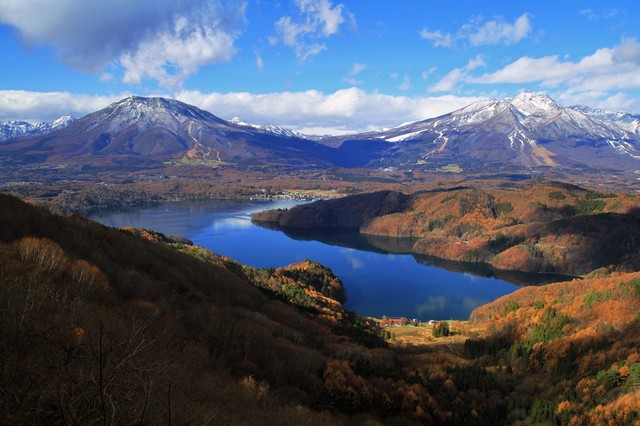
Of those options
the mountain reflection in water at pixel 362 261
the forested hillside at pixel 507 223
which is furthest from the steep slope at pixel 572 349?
the forested hillside at pixel 507 223

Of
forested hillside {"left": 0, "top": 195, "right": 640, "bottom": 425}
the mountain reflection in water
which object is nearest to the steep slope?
forested hillside {"left": 0, "top": 195, "right": 640, "bottom": 425}

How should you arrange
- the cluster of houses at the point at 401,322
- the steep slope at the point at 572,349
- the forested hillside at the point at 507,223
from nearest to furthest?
the steep slope at the point at 572,349, the cluster of houses at the point at 401,322, the forested hillside at the point at 507,223

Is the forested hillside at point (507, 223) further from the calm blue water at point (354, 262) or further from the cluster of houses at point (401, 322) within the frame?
the cluster of houses at point (401, 322)

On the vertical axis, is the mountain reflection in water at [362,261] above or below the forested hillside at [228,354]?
below

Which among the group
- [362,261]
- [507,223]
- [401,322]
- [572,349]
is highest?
[572,349]

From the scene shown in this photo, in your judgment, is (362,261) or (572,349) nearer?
(572,349)

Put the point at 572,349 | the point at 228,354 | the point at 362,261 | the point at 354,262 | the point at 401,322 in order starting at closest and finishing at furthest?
the point at 228,354 → the point at 572,349 → the point at 401,322 → the point at 354,262 → the point at 362,261

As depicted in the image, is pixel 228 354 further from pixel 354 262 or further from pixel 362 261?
pixel 362 261

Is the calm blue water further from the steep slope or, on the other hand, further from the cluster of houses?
the steep slope

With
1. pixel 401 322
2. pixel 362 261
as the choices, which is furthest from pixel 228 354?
pixel 362 261
